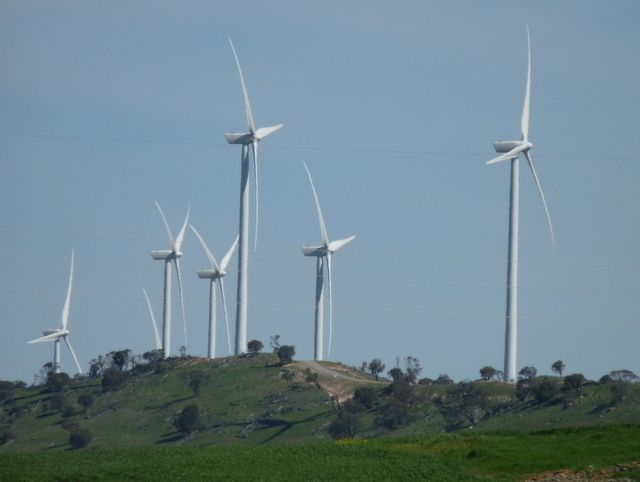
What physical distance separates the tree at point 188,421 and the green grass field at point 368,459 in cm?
9425

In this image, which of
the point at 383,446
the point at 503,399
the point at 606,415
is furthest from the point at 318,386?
the point at 383,446

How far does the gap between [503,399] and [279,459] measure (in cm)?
9759

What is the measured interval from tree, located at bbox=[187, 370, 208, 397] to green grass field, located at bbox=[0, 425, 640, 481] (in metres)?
115

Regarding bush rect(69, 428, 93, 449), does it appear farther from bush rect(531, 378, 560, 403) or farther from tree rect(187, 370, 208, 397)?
bush rect(531, 378, 560, 403)

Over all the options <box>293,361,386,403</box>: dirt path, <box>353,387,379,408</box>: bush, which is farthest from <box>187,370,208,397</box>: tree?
<box>353,387,379,408</box>: bush

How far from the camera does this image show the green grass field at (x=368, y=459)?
64.1 metres

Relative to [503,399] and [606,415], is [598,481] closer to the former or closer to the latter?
[606,415]

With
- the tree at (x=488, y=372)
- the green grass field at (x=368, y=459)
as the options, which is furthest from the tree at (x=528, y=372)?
the green grass field at (x=368, y=459)

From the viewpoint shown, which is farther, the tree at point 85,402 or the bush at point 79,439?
the tree at point 85,402

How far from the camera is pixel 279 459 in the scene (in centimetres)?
6975

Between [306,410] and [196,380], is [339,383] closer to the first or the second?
[306,410]

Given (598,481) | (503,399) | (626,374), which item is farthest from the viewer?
(626,374)

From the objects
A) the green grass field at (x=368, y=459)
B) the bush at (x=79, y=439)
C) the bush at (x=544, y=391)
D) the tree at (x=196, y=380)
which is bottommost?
the bush at (x=79, y=439)

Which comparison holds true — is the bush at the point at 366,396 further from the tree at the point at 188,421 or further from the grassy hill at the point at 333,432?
the tree at the point at 188,421
